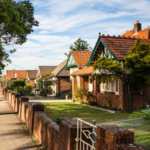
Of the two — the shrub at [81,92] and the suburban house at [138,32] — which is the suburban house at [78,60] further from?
the suburban house at [138,32]

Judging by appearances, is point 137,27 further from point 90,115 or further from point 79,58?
point 90,115

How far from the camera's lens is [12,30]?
15.6 m

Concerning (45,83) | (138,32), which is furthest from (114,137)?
(138,32)

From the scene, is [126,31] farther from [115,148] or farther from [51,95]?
[115,148]

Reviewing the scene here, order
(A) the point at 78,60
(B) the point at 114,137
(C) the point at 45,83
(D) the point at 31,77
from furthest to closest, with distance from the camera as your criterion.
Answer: (D) the point at 31,77
(C) the point at 45,83
(A) the point at 78,60
(B) the point at 114,137

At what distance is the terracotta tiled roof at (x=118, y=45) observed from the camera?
1636 cm

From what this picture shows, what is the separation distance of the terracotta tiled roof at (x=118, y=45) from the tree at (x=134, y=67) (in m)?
1.37

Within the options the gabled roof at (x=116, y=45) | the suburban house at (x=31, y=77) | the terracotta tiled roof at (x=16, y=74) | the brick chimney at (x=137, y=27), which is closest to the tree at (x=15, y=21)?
the gabled roof at (x=116, y=45)

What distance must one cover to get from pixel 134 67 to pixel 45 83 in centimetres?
2405

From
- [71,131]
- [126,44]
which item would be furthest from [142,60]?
[71,131]

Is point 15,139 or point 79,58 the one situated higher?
point 79,58

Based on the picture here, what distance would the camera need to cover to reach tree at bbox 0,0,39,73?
1391cm

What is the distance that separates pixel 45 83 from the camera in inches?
1444

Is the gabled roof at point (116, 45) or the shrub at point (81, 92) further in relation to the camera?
the shrub at point (81, 92)
